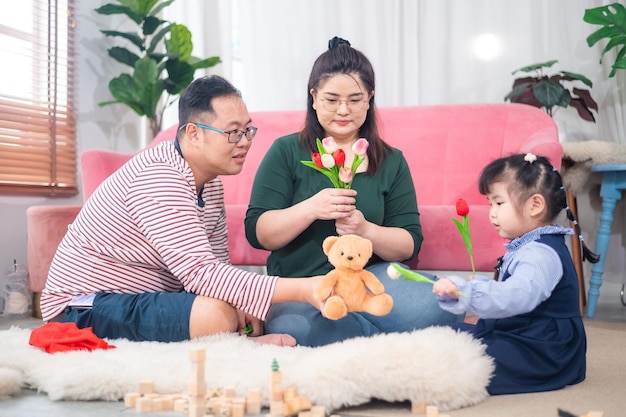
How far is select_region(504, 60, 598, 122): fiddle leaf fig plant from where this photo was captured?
3.19 m

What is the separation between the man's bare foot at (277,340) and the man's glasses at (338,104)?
616 mm

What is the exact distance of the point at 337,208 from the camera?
5.37 ft

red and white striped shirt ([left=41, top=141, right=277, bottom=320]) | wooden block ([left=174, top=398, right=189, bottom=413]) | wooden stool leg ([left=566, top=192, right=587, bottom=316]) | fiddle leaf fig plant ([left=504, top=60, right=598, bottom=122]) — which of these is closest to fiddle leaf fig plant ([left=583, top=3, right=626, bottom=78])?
fiddle leaf fig plant ([left=504, top=60, right=598, bottom=122])

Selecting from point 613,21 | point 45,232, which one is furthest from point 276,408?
point 613,21

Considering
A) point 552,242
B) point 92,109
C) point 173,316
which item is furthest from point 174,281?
point 92,109

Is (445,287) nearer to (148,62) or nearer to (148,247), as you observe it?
(148,247)

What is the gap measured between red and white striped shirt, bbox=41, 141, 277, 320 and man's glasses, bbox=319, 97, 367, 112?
41cm

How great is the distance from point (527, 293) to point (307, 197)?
0.71m

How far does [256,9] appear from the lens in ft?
13.7

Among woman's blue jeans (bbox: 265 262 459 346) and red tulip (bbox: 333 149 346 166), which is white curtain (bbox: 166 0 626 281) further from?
red tulip (bbox: 333 149 346 166)

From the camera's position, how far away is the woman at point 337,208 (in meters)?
1.70

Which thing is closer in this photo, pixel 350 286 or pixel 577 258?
pixel 350 286

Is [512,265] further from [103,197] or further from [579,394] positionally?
[103,197]

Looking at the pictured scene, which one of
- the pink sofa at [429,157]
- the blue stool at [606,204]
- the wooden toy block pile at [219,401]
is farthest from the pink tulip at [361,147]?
the blue stool at [606,204]
